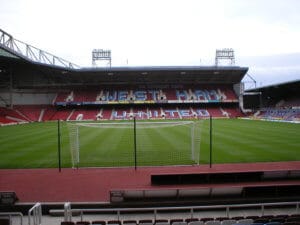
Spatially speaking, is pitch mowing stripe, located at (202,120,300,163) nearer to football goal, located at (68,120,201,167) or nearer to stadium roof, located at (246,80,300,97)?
football goal, located at (68,120,201,167)

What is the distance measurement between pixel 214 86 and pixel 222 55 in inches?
307

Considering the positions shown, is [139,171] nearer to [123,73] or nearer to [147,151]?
[147,151]

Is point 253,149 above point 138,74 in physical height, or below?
below

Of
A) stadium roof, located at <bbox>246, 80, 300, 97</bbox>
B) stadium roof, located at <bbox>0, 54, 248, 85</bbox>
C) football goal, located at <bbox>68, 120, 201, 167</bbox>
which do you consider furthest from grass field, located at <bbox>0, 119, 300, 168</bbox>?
stadium roof, located at <bbox>0, 54, 248, 85</bbox>

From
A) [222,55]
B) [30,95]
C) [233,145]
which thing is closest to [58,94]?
[30,95]

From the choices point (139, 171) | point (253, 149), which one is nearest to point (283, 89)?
point (253, 149)

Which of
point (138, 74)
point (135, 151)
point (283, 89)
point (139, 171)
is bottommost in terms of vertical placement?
point (139, 171)

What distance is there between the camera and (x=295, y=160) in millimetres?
20703

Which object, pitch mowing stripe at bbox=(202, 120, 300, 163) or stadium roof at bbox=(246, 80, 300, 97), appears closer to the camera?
pitch mowing stripe at bbox=(202, 120, 300, 163)

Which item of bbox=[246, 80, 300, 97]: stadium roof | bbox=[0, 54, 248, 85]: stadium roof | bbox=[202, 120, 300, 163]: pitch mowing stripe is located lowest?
bbox=[202, 120, 300, 163]: pitch mowing stripe

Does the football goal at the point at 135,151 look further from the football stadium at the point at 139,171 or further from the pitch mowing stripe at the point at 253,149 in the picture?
the pitch mowing stripe at the point at 253,149

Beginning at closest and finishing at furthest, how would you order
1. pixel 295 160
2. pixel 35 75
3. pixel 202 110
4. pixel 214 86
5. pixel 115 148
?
1. pixel 295 160
2. pixel 115 148
3. pixel 35 75
4. pixel 202 110
5. pixel 214 86

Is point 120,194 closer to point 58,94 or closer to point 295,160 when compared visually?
point 295,160

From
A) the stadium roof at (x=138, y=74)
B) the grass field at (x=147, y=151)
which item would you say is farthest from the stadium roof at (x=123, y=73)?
Answer: the grass field at (x=147, y=151)
